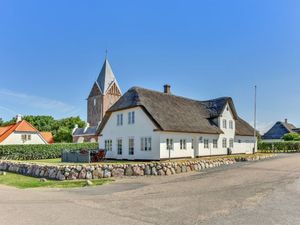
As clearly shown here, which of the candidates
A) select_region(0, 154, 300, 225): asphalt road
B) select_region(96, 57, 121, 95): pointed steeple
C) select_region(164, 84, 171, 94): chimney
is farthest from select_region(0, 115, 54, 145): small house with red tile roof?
select_region(96, 57, 121, 95): pointed steeple

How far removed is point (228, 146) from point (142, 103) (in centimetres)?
1396

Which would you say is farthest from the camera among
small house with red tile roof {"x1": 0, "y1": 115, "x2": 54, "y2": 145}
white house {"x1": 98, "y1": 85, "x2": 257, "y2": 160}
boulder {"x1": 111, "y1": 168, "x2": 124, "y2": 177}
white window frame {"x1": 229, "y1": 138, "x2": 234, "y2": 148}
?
small house with red tile roof {"x1": 0, "y1": 115, "x2": 54, "y2": 145}

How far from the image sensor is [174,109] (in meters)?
29.3

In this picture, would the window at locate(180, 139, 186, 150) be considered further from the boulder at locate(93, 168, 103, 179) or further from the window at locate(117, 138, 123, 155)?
the boulder at locate(93, 168, 103, 179)

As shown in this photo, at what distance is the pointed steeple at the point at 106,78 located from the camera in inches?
3364

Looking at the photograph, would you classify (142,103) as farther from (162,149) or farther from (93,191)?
(93,191)

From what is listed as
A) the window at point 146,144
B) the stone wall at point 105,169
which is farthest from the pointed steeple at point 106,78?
the stone wall at point 105,169

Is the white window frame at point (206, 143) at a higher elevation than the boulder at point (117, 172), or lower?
higher

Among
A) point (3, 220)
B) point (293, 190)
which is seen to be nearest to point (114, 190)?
point (3, 220)

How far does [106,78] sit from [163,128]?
64867 mm

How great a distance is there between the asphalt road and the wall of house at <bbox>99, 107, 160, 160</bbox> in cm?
995

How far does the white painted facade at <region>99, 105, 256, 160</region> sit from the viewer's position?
2508 centimetres

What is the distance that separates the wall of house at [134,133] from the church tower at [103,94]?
182ft

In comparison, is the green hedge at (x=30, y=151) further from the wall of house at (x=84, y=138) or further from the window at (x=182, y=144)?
the wall of house at (x=84, y=138)
